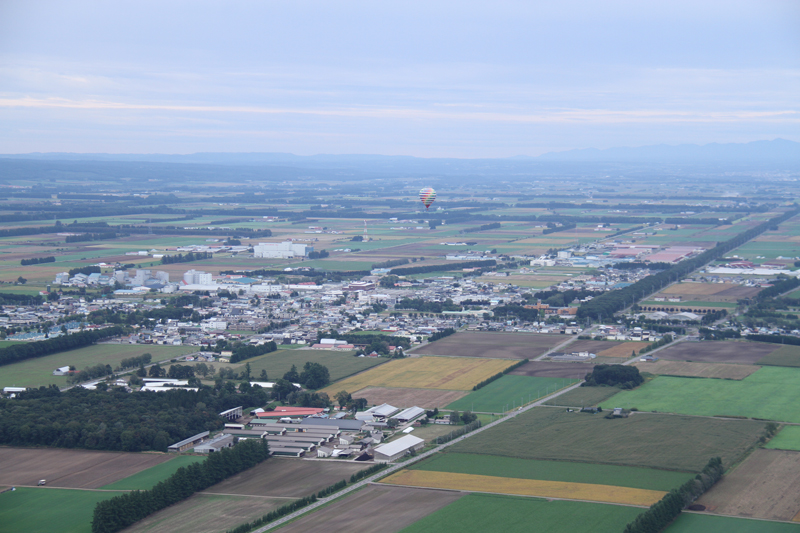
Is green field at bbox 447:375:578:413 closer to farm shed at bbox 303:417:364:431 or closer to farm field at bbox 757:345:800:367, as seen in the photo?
farm shed at bbox 303:417:364:431

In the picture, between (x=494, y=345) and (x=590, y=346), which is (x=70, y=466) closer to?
(x=494, y=345)

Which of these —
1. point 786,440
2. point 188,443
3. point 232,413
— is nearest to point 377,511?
point 188,443

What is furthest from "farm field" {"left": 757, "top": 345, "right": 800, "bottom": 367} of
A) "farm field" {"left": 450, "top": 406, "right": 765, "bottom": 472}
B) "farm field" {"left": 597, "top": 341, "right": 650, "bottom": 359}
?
"farm field" {"left": 450, "top": 406, "right": 765, "bottom": 472}

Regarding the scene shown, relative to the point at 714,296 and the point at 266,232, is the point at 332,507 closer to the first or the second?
the point at 714,296

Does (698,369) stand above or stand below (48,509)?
above

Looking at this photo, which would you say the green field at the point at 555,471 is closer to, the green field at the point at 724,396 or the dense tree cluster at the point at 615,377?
the green field at the point at 724,396

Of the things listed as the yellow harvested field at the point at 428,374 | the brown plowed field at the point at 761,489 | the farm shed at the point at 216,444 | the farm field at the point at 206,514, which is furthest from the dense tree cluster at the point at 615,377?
the farm field at the point at 206,514
